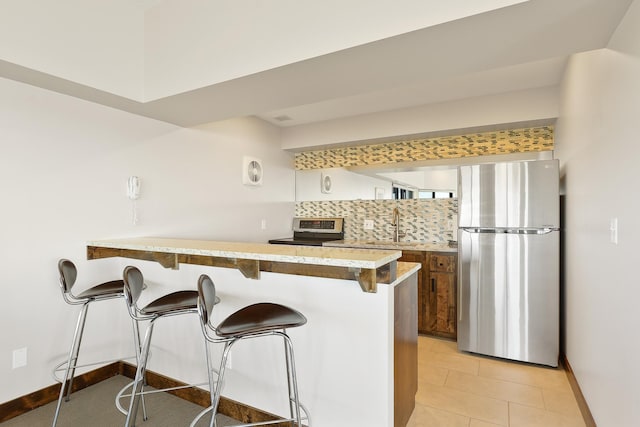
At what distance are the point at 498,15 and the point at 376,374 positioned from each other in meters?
1.73

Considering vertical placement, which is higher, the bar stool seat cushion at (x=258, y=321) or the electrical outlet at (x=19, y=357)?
the bar stool seat cushion at (x=258, y=321)

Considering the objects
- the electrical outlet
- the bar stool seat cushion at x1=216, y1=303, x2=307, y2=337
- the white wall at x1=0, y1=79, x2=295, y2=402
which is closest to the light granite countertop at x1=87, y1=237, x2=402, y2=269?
the bar stool seat cushion at x1=216, y1=303, x2=307, y2=337

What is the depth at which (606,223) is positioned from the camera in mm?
1739

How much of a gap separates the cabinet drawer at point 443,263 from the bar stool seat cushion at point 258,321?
2.25m

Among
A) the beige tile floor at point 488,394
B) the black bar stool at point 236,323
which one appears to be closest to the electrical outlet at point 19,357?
the black bar stool at point 236,323

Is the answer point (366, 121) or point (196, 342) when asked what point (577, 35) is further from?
point (196, 342)

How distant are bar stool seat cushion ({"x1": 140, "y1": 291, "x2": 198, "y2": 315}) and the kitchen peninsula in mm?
244

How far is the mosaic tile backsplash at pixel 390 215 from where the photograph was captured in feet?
12.9

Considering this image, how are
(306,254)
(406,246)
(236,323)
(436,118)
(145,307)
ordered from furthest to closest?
(406,246)
(436,118)
(145,307)
(306,254)
(236,323)

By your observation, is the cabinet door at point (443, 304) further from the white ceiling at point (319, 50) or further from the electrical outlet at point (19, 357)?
the electrical outlet at point (19, 357)

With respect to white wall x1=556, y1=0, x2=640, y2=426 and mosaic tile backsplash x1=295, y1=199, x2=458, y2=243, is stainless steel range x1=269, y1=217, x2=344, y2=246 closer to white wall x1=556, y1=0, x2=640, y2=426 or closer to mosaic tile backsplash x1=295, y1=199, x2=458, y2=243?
mosaic tile backsplash x1=295, y1=199, x2=458, y2=243

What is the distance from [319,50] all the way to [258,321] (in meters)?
1.42

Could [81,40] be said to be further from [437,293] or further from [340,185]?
[437,293]

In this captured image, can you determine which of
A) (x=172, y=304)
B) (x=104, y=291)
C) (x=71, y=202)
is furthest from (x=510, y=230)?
(x=71, y=202)
